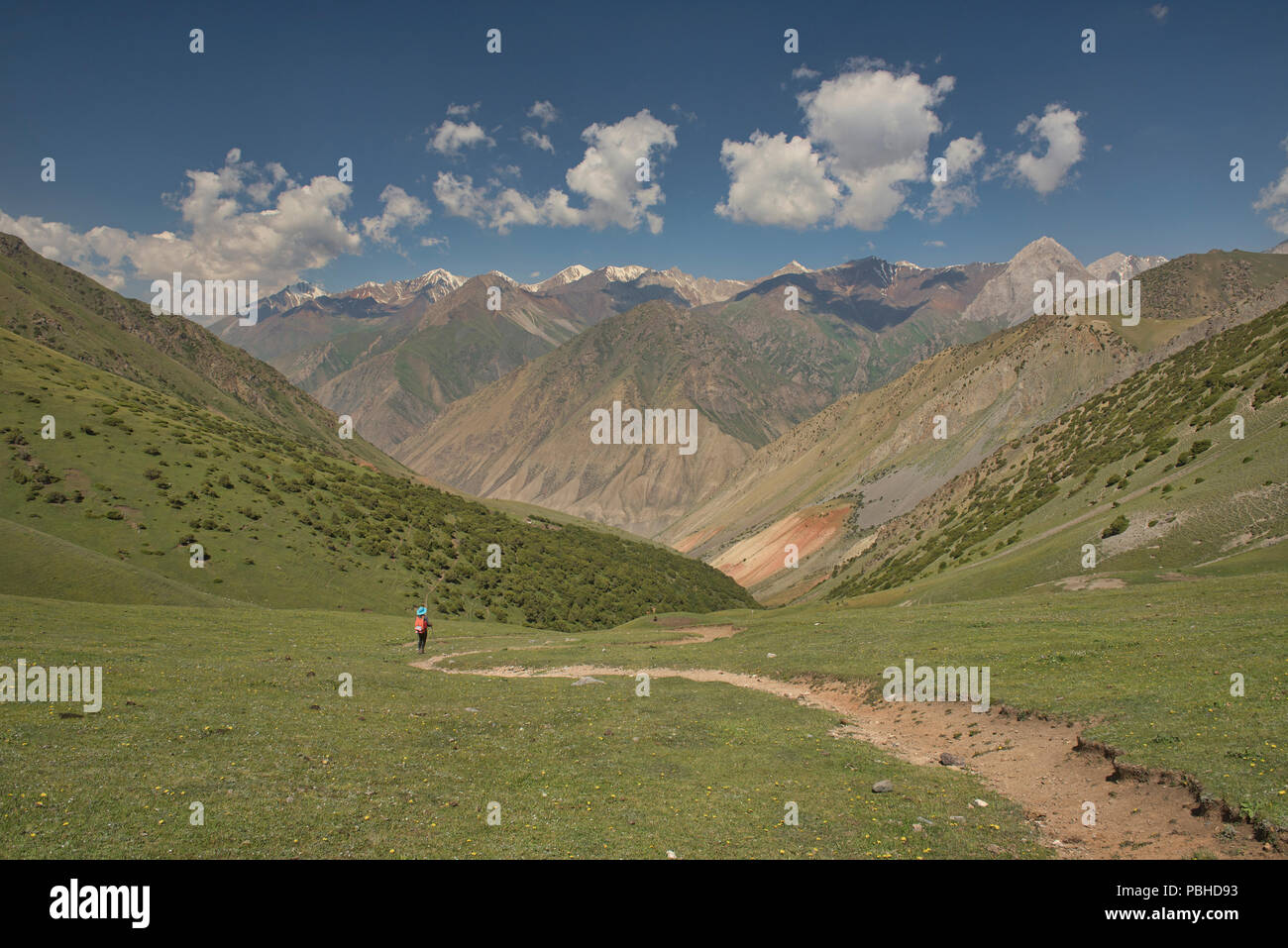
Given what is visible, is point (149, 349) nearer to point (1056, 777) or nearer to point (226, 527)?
point (226, 527)

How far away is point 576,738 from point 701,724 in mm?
4868

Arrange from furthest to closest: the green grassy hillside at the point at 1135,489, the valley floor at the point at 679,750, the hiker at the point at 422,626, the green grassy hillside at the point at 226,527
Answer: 1. the green grassy hillside at the point at 226,527
2. the green grassy hillside at the point at 1135,489
3. the hiker at the point at 422,626
4. the valley floor at the point at 679,750

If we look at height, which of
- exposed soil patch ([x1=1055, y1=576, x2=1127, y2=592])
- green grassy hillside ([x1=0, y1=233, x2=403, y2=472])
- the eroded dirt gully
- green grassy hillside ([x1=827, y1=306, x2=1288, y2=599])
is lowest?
the eroded dirt gully

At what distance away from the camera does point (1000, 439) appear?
126 metres

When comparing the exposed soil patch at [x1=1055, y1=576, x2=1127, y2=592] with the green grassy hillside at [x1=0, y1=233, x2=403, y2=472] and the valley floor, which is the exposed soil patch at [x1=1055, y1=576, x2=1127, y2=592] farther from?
the green grassy hillside at [x1=0, y1=233, x2=403, y2=472]

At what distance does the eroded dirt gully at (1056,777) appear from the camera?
1237 cm

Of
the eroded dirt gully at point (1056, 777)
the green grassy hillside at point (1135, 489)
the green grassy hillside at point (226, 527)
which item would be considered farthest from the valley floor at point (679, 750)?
the green grassy hillside at point (226, 527)

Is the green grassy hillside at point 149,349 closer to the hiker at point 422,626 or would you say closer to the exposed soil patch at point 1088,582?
the hiker at point 422,626

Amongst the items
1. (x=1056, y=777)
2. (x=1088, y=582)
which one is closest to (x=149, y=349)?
(x=1088, y=582)

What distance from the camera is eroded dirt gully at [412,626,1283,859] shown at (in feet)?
40.6

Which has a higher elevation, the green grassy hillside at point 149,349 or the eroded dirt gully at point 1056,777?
the green grassy hillside at point 149,349

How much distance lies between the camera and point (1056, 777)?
16453mm

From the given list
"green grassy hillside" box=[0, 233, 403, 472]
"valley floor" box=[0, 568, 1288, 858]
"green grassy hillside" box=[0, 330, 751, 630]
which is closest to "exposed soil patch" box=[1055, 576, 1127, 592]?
"valley floor" box=[0, 568, 1288, 858]
